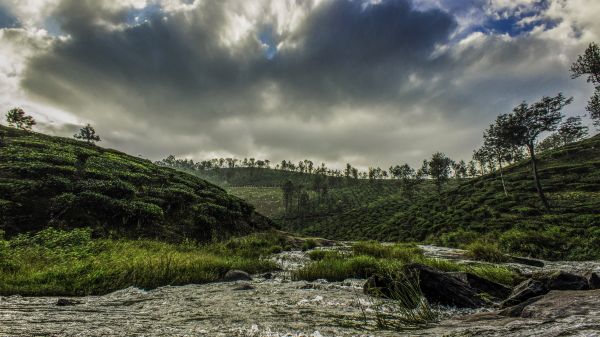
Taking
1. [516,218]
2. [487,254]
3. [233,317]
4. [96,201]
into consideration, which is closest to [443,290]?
[233,317]

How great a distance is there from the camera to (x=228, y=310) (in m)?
5.38

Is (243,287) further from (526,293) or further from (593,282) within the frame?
(593,282)

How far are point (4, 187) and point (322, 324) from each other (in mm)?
28397

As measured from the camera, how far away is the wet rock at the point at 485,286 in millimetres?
6496

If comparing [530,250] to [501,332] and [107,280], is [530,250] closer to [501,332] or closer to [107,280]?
[501,332]

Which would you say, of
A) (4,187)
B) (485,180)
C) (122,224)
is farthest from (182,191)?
(485,180)

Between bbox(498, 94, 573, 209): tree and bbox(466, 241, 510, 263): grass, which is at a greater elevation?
bbox(498, 94, 573, 209): tree

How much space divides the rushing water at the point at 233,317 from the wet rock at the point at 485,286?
2169mm

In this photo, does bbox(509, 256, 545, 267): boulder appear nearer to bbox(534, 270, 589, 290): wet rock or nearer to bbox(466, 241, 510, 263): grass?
bbox(466, 241, 510, 263): grass

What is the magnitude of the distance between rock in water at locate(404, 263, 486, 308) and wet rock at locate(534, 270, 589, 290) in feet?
4.62

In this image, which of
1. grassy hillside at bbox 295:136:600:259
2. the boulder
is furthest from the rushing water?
grassy hillside at bbox 295:136:600:259

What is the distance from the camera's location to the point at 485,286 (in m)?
6.77

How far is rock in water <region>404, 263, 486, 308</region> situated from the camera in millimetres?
5629

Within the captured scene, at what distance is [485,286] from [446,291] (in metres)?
1.80
